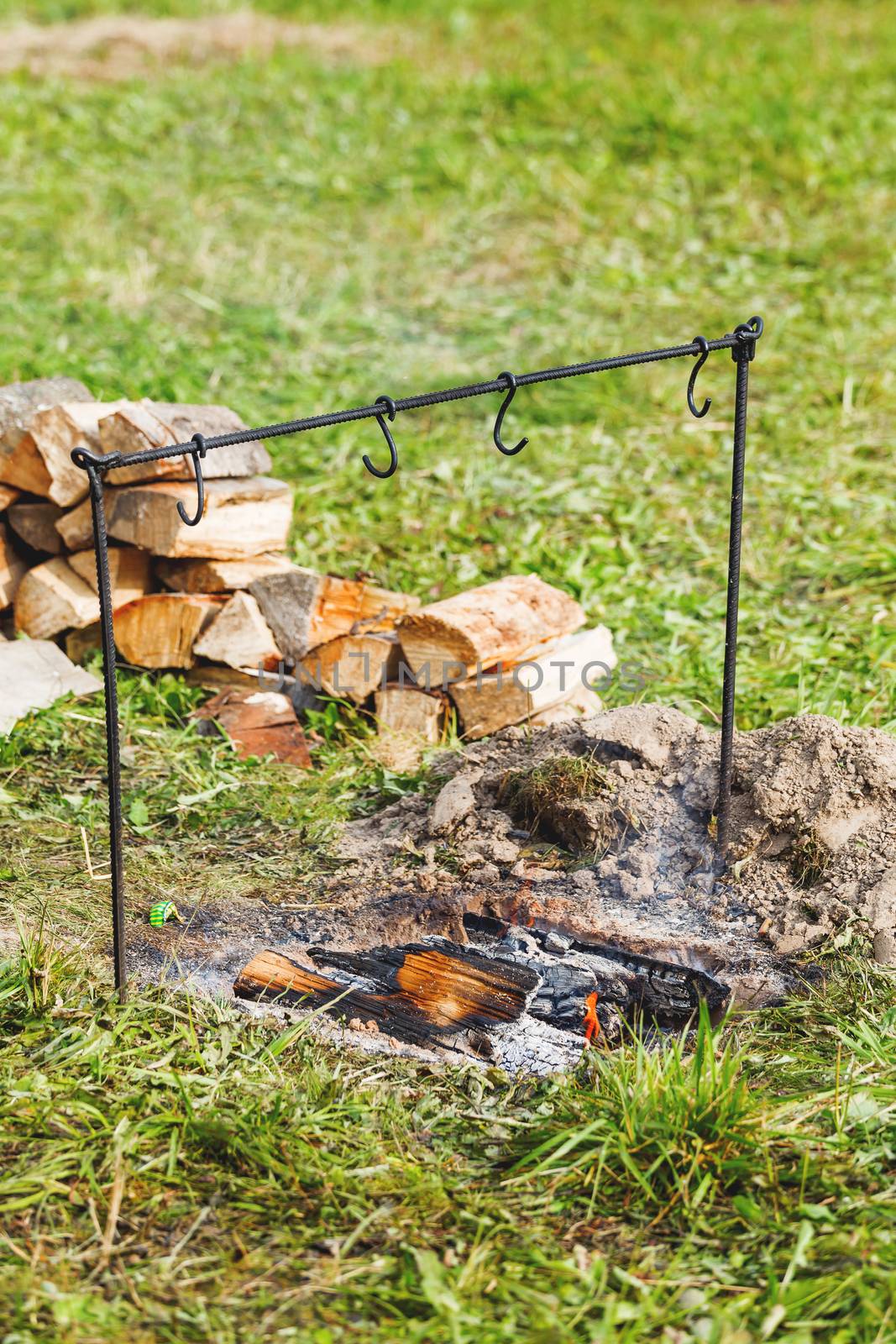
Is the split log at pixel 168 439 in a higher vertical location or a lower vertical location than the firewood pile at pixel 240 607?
higher

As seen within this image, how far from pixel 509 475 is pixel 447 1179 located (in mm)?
4245

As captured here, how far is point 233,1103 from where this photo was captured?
274 cm

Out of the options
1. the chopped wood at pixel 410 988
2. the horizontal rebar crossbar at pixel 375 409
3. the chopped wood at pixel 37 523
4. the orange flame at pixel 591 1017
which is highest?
the horizontal rebar crossbar at pixel 375 409

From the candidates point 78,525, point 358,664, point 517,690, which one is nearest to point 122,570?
point 78,525

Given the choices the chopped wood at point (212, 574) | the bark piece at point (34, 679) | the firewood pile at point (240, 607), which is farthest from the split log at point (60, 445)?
the bark piece at point (34, 679)

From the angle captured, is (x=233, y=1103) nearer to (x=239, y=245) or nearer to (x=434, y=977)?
(x=434, y=977)

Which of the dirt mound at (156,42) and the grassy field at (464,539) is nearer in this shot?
the grassy field at (464,539)

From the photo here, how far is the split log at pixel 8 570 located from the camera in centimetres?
486

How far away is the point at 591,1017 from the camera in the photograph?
314 cm

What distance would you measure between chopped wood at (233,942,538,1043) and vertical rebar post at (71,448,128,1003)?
36cm

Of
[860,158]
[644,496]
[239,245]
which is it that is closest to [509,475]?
[644,496]

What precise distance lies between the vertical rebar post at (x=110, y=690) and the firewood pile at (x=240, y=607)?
1503 mm

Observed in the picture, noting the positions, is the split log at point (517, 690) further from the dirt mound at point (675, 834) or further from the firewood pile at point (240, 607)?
the dirt mound at point (675, 834)

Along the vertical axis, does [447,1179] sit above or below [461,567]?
below
